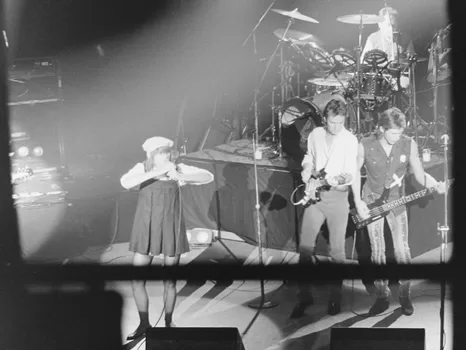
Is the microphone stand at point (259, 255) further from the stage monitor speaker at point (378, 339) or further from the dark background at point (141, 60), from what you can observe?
the stage monitor speaker at point (378, 339)

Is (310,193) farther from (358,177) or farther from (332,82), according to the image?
(332,82)

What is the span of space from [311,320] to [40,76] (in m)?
2.48

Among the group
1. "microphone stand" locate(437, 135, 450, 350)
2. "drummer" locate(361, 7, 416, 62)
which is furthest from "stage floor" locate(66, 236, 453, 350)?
"drummer" locate(361, 7, 416, 62)

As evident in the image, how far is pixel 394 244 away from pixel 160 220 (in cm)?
154

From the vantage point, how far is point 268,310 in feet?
14.2

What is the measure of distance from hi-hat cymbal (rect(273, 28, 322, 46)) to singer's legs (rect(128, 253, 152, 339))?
1719 millimetres

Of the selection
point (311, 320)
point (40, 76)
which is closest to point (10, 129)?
point (40, 76)

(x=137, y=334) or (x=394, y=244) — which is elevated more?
(x=394, y=244)

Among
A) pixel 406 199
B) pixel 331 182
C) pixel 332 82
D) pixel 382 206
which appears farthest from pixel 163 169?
pixel 406 199

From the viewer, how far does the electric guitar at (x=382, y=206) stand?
4160mm

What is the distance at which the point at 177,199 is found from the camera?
170 inches

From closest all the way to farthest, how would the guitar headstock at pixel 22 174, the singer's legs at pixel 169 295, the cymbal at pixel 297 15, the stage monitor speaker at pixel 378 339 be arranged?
the stage monitor speaker at pixel 378 339 → the cymbal at pixel 297 15 → the singer's legs at pixel 169 295 → the guitar headstock at pixel 22 174

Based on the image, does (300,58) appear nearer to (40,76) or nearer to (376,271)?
(376,271)

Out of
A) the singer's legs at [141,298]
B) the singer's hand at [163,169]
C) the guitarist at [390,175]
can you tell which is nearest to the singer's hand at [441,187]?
the guitarist at [390,175]
